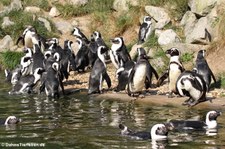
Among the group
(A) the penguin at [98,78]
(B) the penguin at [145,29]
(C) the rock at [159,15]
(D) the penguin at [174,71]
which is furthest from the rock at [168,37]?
(D) the penguin at [174,71]

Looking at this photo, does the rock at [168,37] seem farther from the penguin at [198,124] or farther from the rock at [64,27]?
the penguin at [198,124]

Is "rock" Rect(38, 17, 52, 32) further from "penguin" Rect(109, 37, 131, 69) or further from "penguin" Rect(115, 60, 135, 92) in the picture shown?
"penguin" Rect(115, 60, 135, 92)

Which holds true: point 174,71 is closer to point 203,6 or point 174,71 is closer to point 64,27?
point 203,6

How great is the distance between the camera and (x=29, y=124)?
1169 cm

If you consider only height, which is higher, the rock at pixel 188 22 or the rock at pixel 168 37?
the rock at pixel 188 22

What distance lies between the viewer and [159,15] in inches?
858

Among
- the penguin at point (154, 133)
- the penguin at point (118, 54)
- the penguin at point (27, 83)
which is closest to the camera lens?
the penguin at point (154, 133)

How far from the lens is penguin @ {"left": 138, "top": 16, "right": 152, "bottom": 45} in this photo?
21061 mm

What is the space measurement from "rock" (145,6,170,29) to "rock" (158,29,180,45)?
144 cm

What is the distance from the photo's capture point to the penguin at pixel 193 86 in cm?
1387

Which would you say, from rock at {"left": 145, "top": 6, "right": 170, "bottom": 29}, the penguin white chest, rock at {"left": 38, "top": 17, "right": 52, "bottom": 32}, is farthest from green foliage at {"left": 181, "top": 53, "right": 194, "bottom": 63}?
rock at {"left": 38, "top": 17, "right": 52, "bottom": 32}

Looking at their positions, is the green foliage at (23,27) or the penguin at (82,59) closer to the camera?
the penguin at (82,59)

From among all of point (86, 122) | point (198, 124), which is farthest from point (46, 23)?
point (198, 124)

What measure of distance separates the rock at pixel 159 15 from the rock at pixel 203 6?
129 centimetres
